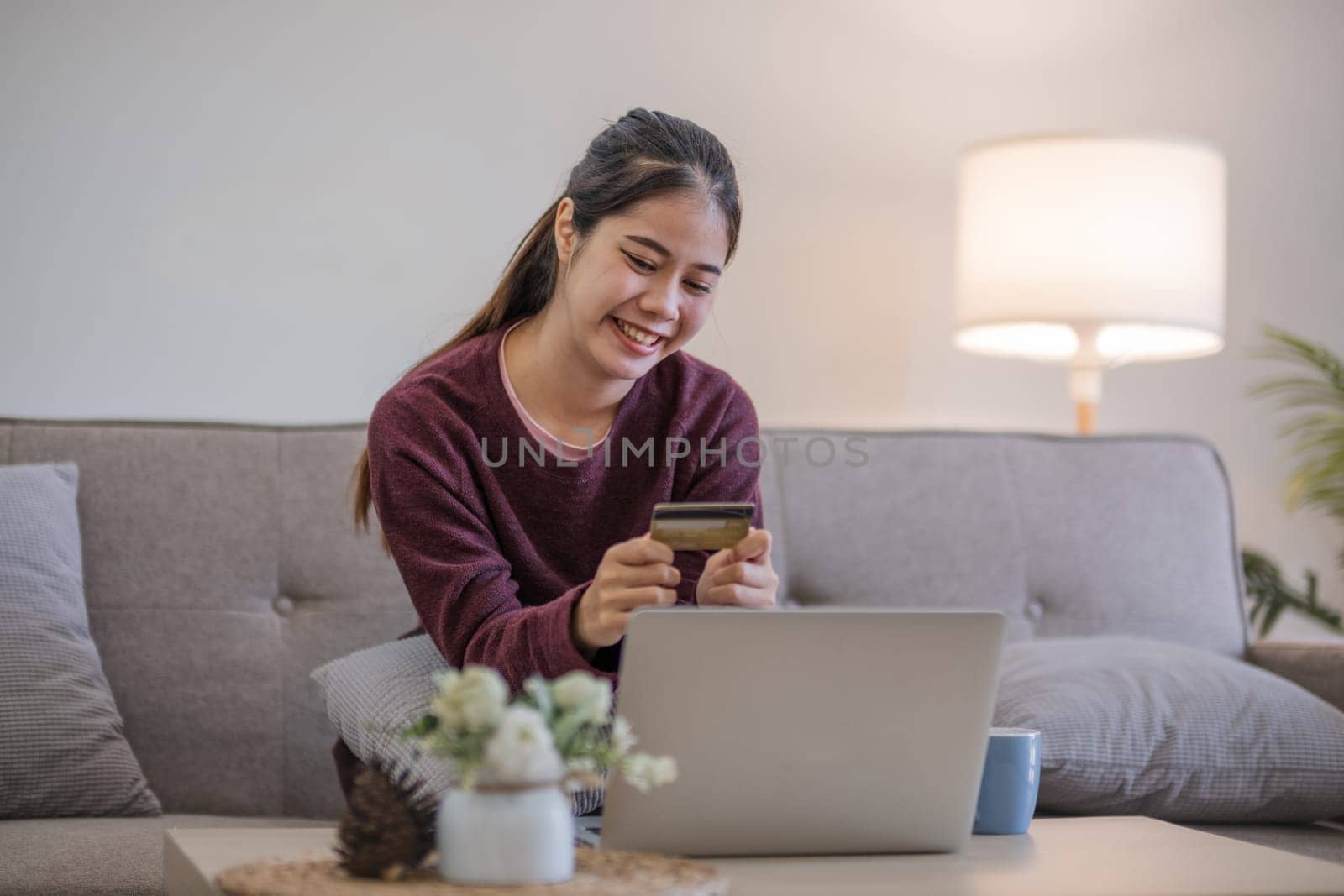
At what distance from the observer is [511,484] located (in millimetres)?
1523

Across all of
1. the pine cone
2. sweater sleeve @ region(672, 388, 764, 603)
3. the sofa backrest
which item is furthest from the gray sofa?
the pine cone

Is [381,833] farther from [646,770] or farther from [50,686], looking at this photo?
[50,686]

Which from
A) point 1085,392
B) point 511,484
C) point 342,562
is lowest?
point 342,562

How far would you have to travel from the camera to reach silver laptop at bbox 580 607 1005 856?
917mm

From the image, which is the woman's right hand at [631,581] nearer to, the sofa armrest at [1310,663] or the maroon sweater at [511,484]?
the maroon sweater at [511,484]

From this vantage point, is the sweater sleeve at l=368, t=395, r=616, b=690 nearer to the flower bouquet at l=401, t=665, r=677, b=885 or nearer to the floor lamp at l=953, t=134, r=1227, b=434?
the flower bouquet at l=401, t=665, r=677, b=885

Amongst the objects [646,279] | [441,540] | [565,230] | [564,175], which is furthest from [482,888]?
[564,175]

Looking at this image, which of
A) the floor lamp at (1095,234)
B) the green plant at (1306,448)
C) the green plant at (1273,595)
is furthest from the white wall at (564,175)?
the floor lamp at (1095,234)

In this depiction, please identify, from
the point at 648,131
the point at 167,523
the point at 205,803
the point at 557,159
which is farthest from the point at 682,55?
the point at 205,803

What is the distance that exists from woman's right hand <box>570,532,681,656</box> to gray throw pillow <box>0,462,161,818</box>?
0.79 metres

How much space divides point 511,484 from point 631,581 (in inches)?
18.6

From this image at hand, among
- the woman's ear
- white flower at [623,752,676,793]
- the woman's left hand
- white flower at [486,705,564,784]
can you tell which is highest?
the woman's ear

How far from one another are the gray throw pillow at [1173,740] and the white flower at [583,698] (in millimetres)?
917

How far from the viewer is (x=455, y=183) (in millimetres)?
2338
